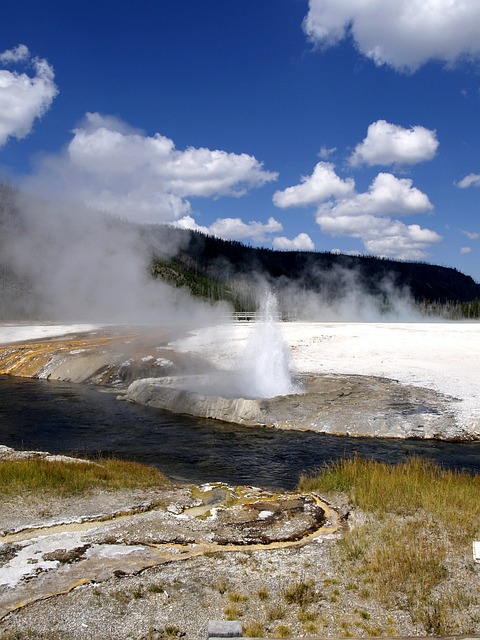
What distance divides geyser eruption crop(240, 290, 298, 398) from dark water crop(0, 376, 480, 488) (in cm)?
297

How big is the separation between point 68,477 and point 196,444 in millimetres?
4999

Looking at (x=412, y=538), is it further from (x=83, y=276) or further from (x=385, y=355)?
(x=83, y=276)

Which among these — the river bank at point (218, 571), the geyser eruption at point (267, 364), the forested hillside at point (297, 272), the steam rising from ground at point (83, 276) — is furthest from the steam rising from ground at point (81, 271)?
the river bank at point (218, 571)

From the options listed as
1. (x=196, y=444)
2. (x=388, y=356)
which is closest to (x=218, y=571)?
(x=196, y=444)

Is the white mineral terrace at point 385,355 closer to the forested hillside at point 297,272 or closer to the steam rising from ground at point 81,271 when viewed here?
the steam rising from ground at point 81,271

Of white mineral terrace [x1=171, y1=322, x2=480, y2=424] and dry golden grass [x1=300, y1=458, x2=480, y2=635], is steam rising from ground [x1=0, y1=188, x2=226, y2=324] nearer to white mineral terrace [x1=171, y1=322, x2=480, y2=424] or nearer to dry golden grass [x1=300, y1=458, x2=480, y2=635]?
white mineral terrace [x1=171, y1=322, x2=480, y2=424]

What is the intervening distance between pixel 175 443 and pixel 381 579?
8855 mm

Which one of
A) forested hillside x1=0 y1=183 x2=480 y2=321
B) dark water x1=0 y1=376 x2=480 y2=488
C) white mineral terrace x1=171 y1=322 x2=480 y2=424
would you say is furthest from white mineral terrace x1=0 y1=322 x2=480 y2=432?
forested hillside x1=0 y1=183 x2=480 y2=321

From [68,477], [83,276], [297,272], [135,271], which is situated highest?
[297,272]

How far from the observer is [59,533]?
6621mm

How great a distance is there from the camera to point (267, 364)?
19.4 m

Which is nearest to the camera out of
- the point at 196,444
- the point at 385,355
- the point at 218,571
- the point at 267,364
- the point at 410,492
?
the point at 218,571

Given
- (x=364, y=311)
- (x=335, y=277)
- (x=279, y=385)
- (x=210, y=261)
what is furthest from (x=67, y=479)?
(x=335, y=277)

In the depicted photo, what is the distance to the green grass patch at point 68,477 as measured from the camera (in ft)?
27.0
